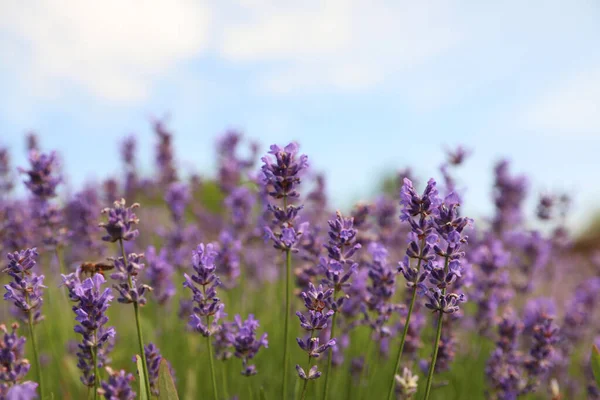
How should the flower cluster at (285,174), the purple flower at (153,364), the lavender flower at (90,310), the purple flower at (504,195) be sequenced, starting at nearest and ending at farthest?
the lavender flower at (90,310)
the flower cluster at (285,174)
the purple flower at (153,364)
the purple flower at (504,195)

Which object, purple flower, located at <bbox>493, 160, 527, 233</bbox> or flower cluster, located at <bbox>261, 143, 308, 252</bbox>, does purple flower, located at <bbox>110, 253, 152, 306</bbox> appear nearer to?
flower cluster, located at <bbox>261, 143, 308, 252</bbox>

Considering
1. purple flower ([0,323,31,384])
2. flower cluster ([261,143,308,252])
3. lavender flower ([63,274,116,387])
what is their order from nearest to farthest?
lavender flower ([63,274,116,387])
purple flower ([0,323,31,384])
flower cluster ([261,143,308,252])

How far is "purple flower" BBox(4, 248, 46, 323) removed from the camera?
2248 millimetres

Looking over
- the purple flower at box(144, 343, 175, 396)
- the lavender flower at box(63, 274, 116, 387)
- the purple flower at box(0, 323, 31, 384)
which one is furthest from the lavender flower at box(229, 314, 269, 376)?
the purple flower at box(0, 323, 31, 384)

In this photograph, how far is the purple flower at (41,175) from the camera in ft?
10.7

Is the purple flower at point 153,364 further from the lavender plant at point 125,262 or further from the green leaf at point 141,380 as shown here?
the lavender plant at point 125,262

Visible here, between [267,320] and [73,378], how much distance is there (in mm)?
1943

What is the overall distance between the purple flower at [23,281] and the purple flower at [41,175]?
3.41 ft

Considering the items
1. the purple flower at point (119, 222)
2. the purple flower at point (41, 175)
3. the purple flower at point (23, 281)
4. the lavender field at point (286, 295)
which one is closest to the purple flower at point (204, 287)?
the lavender field at point (286, 295)

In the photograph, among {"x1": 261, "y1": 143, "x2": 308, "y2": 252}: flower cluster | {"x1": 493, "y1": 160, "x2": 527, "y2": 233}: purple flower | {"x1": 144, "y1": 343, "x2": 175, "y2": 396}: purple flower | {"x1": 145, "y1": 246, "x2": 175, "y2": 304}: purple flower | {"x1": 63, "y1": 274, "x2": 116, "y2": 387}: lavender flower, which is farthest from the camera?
{"x1": 493, "y1": 160, "x2": 527, "y2": 233}: purple flower

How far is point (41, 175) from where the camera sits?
130 inches

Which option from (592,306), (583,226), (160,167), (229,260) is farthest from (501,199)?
(583,226)

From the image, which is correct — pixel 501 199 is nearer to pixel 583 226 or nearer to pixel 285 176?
pixel 285 176

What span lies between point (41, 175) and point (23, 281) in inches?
46.6
